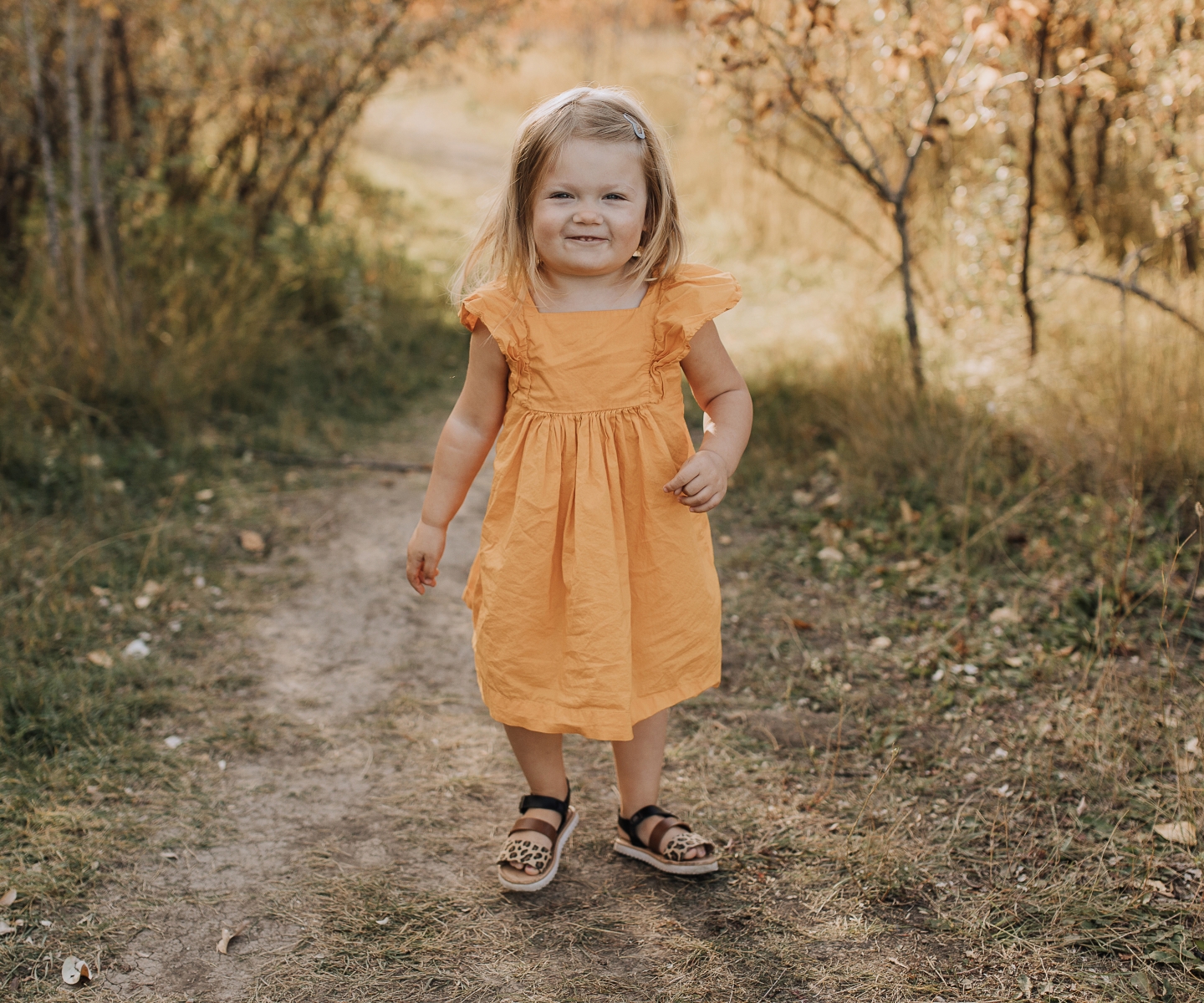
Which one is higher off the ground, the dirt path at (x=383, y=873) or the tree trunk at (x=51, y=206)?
the tree trunk at (x=51, y=206)

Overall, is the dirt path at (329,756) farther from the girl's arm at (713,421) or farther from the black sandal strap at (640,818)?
the girl's arm at (713,421)

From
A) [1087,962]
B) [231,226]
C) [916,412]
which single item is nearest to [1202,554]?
[916,412]

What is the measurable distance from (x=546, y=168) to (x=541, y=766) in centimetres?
125

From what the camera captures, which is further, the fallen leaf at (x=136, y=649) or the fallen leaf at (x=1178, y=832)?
the fallen leaf at (x=136, y=649)

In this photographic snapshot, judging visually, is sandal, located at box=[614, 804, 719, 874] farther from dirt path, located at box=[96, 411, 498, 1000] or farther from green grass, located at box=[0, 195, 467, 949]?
green grass, located at box=[0, 195, 467, 949]

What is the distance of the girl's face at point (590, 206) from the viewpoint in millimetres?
1782

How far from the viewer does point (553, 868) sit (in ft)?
6.93

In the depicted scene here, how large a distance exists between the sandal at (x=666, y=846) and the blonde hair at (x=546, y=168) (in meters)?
1.17

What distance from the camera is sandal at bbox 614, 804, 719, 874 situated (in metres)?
2.11

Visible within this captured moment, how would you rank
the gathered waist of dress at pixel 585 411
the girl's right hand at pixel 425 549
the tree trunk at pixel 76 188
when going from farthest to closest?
the tree trunk at pixel 76 188, the girl's right hand at pixel 425 549, the gathered waist of dress at pixel 585 411

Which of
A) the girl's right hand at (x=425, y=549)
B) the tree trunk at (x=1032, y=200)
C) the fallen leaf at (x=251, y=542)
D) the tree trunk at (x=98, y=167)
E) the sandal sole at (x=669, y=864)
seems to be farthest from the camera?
the tree trunk at (x=98, y=167)

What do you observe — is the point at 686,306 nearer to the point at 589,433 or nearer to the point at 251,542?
the point at 589,433

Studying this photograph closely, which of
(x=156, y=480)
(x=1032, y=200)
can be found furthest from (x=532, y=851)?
(x=1032, y=200)

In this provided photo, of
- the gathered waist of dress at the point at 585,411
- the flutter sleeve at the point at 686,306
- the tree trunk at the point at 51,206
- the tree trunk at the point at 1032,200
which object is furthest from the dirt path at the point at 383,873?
the tree trunk at the point at 1032,200
